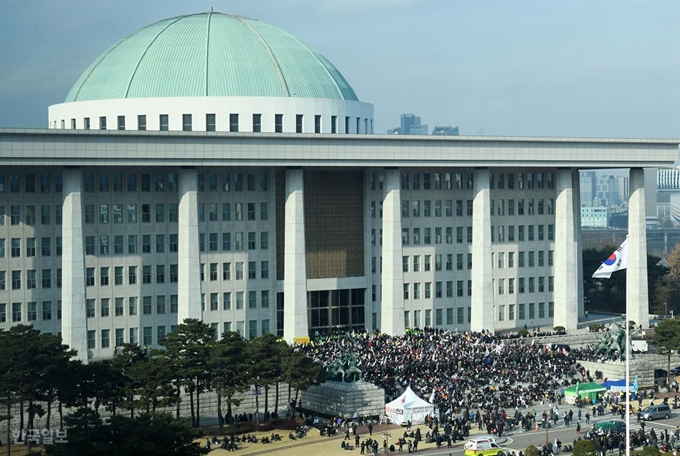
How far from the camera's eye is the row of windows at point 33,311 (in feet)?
307

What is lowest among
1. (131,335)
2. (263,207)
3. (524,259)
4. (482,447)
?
(482,447)

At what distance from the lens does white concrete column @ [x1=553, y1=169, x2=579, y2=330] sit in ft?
376

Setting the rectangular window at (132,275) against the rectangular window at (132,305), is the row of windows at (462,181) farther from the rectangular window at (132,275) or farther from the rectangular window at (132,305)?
the rectangular window at (132,305)

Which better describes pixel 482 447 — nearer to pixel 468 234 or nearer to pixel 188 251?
pixel 188 251

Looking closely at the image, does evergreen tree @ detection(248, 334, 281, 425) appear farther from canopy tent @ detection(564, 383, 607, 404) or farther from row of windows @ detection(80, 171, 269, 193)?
row of windows @ detection(80, 171, 269, 193)

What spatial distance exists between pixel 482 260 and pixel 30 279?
4160 cm

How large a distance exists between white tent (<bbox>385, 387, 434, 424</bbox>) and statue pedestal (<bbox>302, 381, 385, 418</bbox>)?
7.21 feet

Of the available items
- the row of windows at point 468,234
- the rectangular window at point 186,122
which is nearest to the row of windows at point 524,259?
the row of windows at point 468,234

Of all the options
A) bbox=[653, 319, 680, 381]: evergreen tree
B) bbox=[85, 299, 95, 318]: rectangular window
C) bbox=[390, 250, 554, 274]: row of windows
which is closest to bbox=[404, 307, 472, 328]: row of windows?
bbox=[390, 250, 554, 274]: row of windows

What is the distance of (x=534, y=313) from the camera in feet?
386

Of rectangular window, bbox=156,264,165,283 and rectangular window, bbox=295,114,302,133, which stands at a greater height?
rectangular window, bbox=295,114,302,133

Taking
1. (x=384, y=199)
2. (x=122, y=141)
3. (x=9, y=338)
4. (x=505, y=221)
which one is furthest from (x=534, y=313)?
(x=9, y=338)

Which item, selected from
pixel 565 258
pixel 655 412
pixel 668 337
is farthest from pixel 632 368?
pixel 565 258

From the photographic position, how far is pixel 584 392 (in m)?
84.1
